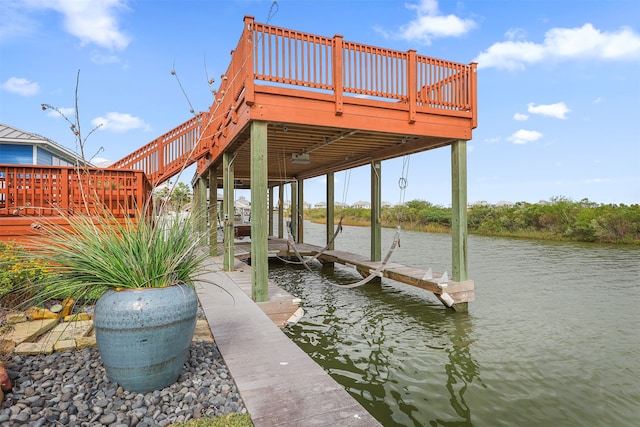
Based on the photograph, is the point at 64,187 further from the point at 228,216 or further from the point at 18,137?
the point at 18,137

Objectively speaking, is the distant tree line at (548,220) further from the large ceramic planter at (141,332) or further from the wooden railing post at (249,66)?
the large ceramic planter at (141,332)

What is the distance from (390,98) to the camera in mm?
5949

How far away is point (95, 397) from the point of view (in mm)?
2270

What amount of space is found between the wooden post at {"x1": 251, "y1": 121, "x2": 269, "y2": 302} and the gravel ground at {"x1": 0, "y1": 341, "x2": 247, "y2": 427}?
7.61ft

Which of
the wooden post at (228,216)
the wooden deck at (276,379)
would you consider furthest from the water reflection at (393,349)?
the wooden post at (228,216)

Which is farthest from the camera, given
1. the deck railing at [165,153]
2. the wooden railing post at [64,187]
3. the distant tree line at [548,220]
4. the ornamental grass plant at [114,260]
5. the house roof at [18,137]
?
the distant tree line at [548,220]

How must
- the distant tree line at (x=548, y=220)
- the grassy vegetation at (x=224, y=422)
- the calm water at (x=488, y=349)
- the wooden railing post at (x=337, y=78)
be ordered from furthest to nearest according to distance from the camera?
1. the distant tree line at (x=548, y=220)
2. the wooden railing post at (x=337, y=78)
3. the calm water at (x=488, y=349)
4. the grassy vegetation at (x=224, y=422)

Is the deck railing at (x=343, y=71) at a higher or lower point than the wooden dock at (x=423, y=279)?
higher

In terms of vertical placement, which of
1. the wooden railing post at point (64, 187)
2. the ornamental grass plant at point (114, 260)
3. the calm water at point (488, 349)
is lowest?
the calm water at point (488, 349)

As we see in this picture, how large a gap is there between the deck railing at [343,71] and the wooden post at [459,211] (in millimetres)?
731

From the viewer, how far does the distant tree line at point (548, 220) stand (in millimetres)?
17119

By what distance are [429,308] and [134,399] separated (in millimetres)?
5470

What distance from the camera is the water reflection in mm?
3319

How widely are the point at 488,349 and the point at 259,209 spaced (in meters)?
3.54
